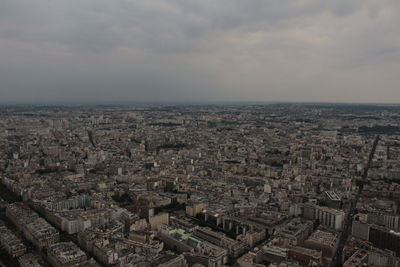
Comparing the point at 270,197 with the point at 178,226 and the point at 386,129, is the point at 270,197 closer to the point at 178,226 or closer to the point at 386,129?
the point at 178,226

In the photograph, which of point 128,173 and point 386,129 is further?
point 386,129

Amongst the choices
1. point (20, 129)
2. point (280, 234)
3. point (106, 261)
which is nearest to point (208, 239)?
point (280, 234)

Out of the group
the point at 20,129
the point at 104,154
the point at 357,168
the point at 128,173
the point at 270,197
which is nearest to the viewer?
the point at 270,197

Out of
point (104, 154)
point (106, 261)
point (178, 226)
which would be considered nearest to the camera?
point (106, 261)

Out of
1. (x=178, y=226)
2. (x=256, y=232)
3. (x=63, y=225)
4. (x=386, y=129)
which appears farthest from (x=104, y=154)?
(x=386, y=129)

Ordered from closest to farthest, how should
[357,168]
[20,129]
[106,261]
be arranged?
[106,261]
[357,168]
[20,129]

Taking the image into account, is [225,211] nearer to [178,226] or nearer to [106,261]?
[178,226]
